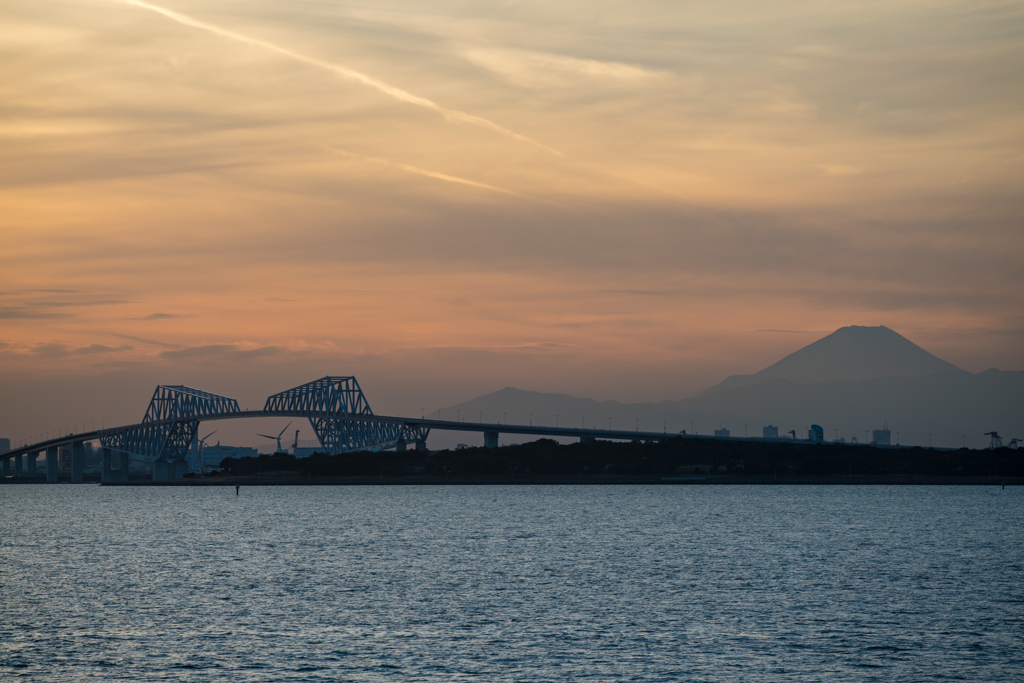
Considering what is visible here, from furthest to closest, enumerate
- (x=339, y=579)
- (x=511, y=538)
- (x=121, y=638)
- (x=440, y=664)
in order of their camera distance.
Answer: (x=511, y=538) < (x=339, y=579) < (x=121, y=638) < (x=440, y=664)

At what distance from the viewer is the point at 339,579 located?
52.5 m

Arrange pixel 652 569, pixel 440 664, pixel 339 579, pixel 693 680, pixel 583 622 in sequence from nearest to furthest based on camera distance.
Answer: pixel 693 680
pixel 440 664
pixel 583 622
pixel 339 579
pixel 652 569

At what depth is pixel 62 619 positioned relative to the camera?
40.2 meters

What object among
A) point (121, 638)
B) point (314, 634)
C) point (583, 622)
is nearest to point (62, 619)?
point (121, 638)

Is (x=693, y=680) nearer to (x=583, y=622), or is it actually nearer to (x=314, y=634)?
(x=583, y=622)

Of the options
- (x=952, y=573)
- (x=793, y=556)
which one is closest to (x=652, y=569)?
(x=793, y=556)

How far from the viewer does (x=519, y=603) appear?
144 feet

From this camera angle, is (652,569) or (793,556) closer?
(652,569)

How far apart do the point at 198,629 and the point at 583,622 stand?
1395 cm

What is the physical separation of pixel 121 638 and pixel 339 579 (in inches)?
678

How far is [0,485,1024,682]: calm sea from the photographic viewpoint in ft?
103

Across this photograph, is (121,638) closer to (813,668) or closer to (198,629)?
(198,629)

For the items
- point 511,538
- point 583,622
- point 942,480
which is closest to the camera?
point 583,622

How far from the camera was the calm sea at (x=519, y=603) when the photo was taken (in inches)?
1236
